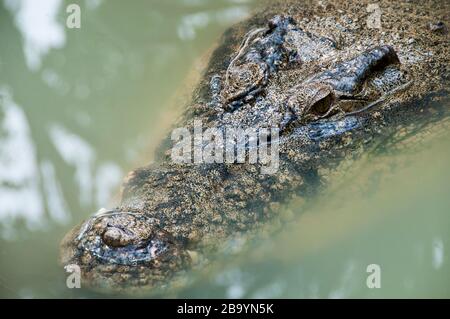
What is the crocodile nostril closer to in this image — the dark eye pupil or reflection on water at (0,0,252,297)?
reflection on water at (0,0,252,297)

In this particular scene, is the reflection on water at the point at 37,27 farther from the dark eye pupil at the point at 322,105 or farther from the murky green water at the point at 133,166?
the dark eye pupil at the point at 322,105

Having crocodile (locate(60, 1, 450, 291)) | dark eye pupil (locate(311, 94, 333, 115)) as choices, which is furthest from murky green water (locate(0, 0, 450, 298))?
dark eye pupil (locate(311, 94, 333, 115))

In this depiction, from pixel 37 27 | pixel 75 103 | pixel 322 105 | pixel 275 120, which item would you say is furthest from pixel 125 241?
pixel 37 27

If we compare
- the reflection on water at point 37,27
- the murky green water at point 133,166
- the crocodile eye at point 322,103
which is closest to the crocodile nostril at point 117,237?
the murky green water at point 133,166

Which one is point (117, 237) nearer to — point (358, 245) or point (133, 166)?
point (133, 166)

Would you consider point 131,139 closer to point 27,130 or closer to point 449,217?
point 27,130
